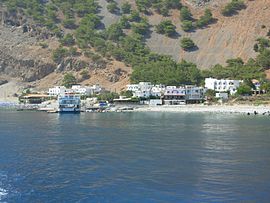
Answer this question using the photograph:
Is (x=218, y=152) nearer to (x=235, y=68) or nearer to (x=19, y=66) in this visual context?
(x=235, y=68)

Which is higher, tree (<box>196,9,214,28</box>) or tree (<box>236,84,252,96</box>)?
tree (<box>196,9,214,28</box>)

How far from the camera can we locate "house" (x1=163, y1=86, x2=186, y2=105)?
86562 mm

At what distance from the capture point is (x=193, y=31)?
386 feet

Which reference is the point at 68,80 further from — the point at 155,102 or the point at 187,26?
the point at 187,26

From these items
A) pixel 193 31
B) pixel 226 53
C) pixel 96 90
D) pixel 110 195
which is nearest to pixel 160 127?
pixel 110 195

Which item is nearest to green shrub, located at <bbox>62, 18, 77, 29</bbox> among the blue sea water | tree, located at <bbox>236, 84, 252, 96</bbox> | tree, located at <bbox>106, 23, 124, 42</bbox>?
tree, located at <bbox>106, 23, 124, 42</bbox>

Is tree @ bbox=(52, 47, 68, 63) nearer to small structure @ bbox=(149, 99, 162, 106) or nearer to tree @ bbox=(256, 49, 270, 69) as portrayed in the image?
small structure @ bbox=(149, 99, 162, 106)

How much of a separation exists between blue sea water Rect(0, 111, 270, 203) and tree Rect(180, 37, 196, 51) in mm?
66402

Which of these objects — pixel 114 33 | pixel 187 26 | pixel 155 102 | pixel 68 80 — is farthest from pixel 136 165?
pixel 187 26

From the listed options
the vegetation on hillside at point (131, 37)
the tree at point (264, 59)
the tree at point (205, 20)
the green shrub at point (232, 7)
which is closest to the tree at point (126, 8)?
the vegetation on hillside at point (131, 37)

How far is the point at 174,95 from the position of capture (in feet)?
286

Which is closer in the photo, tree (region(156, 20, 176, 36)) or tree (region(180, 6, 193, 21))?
tree (region(156, 20, 176, 36))

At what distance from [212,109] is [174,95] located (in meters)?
12.1

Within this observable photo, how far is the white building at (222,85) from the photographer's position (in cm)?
8881
